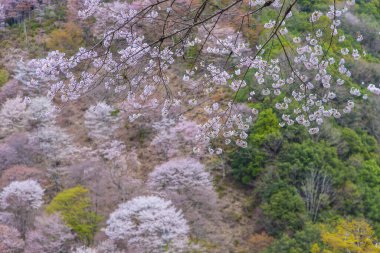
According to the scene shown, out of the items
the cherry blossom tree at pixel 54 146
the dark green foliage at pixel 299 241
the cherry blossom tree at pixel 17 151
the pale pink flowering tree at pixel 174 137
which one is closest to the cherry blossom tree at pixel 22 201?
the cherry blossom tree at pixel 17 151

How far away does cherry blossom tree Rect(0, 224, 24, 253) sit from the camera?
12.1 meters

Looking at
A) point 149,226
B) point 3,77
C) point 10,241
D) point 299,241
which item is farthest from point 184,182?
point 3,77

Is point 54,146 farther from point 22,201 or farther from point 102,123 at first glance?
point 22,201

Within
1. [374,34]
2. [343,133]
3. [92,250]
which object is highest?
[374,34]

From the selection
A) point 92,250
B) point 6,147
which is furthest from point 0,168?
point 92,250

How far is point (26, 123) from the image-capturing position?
61.6 feet

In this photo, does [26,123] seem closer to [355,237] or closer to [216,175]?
[216,175]

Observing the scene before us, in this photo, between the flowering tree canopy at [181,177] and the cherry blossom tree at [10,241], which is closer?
the cherry blossom tree at [10,241]

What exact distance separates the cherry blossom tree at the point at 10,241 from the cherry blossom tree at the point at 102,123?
5900 mm

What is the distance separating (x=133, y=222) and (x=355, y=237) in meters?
5.34

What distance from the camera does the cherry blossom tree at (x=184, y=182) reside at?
14.1 m

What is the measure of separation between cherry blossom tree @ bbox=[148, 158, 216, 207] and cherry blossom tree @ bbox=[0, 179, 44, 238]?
3.39 m

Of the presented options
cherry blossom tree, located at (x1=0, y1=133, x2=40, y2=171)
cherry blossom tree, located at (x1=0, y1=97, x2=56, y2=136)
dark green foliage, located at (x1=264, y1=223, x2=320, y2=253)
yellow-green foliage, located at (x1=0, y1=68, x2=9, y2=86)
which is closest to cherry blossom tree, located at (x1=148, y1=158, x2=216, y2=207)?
dark green foliage, located at (x1=264, y1=223, x2=320, y2=253)

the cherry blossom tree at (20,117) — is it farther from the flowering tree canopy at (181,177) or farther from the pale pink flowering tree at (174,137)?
the flowering tree canopy at (181,177)
